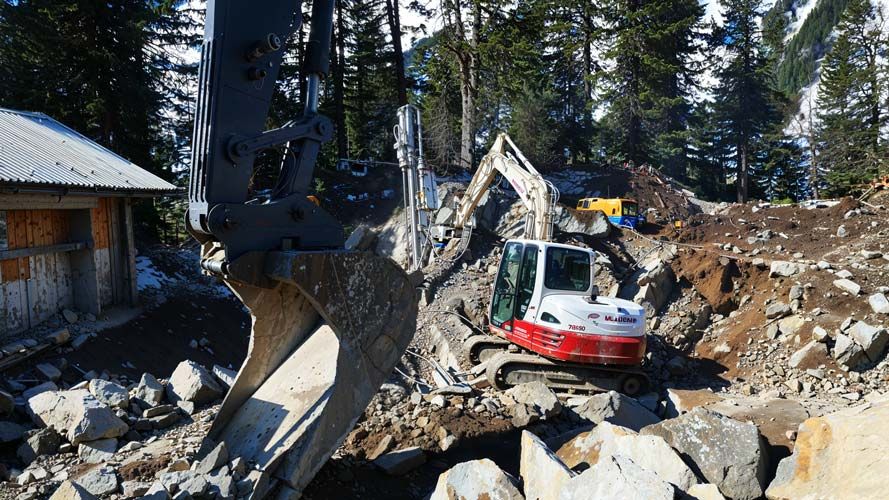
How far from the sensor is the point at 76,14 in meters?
15.2

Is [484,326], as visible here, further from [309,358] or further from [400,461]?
[309,358]

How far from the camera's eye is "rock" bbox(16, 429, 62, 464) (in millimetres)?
4188

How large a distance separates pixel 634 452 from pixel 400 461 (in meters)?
1.97

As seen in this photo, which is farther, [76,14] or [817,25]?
[817,25]

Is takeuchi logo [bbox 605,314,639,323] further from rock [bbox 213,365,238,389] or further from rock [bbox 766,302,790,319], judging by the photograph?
rock [bbox 213,365,238,389]

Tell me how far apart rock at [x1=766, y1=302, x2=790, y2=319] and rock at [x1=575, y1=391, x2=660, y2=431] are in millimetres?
5049

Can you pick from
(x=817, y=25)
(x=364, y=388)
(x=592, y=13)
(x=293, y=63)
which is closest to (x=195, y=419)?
(x=364, y=388)

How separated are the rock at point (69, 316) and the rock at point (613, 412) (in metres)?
8.17

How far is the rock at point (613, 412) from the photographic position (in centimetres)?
636

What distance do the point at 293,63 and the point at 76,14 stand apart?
300 inches

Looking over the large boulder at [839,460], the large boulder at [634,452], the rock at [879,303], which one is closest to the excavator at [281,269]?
the large boulder at [634,452]

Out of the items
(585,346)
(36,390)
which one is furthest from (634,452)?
(36,390)

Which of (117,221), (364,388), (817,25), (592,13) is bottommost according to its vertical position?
(364,388)

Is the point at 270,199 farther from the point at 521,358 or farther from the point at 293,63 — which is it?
the point at 293,63
